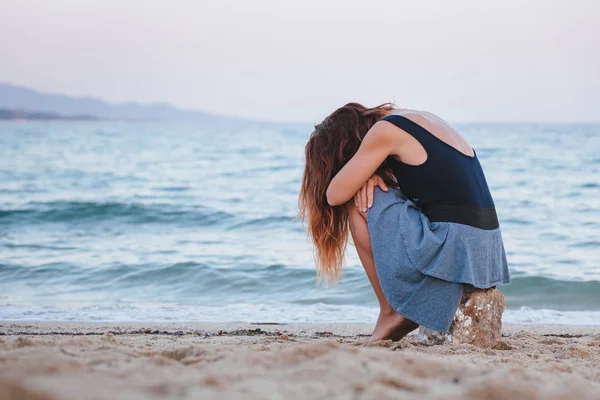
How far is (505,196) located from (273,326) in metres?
8.37

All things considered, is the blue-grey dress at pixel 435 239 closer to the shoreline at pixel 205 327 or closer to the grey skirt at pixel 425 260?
the grey skirt at pixel 425 260

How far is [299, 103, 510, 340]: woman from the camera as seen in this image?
295 cm

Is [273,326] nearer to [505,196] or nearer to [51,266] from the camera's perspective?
[51,266]

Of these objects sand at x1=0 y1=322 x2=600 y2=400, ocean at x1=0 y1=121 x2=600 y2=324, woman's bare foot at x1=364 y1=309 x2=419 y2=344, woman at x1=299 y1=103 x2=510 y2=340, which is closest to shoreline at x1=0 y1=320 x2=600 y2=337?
ocean at x1=0 y1=121 x2=600 y2=324

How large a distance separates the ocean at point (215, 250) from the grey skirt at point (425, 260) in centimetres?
200

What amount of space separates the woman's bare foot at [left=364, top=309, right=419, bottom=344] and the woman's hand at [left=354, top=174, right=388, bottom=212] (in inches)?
20.8

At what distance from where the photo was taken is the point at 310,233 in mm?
3451

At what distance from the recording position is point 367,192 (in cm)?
309

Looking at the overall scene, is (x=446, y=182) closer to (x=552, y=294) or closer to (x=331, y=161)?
(x=331, y=161)

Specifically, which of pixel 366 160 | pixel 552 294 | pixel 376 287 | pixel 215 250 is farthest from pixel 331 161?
pixel 215 250

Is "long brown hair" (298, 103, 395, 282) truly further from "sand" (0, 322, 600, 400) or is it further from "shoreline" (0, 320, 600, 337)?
"shoreline" (0, 320, 600, 337)

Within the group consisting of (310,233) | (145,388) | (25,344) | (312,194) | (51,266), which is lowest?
(51,266)

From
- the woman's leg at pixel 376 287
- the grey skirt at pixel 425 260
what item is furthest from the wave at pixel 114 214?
the grey skirt at pixel 425 260

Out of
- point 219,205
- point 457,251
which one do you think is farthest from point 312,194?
point 219,205
